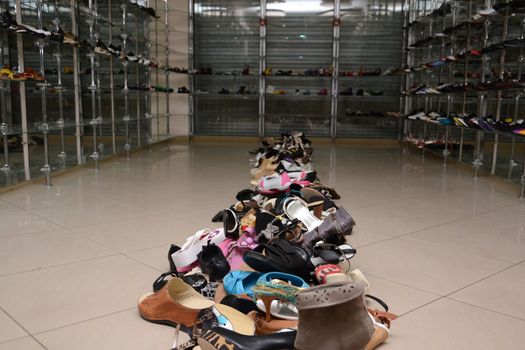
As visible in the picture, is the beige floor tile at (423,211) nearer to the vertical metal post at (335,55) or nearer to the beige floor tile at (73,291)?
the beige floor tile at (73,291)

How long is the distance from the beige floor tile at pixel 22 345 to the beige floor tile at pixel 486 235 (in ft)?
7.29

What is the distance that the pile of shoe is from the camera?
5.18 feet

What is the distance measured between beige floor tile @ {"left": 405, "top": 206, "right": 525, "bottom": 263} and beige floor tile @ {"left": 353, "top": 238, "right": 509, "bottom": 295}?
0.40ft

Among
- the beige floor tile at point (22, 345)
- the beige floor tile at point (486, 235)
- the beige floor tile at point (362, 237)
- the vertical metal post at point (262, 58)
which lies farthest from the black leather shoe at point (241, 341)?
the vertical metal post at point (262, 58)

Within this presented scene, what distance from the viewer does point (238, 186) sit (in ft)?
16.3

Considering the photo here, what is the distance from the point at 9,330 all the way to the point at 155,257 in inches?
36.9

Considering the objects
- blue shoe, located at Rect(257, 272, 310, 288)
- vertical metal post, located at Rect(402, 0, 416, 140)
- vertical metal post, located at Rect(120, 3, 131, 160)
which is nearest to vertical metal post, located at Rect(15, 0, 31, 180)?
vertical metal post, located at Rect(120, 3, 131, 160)

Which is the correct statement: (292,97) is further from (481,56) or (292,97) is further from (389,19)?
(481,56)

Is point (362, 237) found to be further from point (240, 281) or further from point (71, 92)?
point (71, 92)

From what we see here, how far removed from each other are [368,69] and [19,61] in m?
6.52

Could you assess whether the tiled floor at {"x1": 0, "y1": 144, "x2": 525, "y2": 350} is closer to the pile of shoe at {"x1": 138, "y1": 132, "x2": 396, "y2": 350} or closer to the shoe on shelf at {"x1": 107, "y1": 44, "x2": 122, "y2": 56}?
the pile of shoe at {"x1": 138, "y1": 132, "x2": 396, "y2": 350}

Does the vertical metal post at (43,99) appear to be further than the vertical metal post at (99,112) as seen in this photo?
No

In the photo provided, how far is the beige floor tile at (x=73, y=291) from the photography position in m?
2.01

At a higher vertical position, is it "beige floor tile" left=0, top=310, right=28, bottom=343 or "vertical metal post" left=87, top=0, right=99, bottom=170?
"vertical metal post" left=87, top=0, right=99, bottom=170
